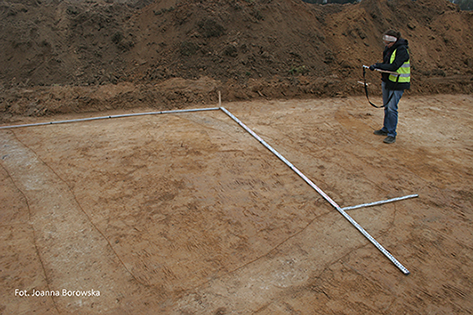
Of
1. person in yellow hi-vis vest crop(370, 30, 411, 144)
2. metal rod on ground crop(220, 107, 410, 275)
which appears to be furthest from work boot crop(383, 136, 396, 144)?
metal rod on ground crop(220, 107, 410, 275)

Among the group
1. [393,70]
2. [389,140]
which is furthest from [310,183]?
[393,70]

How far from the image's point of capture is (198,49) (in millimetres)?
8352

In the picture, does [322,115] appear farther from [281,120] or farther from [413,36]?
[413,36]

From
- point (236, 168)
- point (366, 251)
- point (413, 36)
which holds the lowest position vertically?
point (366, 251)

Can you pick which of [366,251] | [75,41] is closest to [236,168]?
[366,251]

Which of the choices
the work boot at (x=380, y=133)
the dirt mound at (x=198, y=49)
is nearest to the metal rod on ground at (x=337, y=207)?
the work boot at (x=380, y=133)

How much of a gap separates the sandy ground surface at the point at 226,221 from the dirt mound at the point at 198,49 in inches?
95.3

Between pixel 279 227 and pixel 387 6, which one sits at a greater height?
pixel 387 6

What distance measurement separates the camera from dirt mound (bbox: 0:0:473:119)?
782cm

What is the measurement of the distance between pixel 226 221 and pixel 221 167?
1.19 m

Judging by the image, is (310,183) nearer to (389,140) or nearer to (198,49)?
(389,140)

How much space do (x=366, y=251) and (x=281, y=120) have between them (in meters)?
3.76

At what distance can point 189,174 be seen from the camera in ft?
14.0

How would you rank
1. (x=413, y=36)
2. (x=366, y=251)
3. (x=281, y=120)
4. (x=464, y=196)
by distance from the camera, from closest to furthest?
1. (x=366, y=251)
2. (x=464, y=196)
3. (x=281, y=120)
4. (x=413, y=36)
